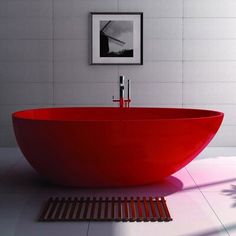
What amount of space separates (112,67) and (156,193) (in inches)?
89.2

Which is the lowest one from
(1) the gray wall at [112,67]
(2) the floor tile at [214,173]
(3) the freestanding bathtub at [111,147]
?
(2) the floor tile at [214,173]

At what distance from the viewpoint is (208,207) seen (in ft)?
8.05

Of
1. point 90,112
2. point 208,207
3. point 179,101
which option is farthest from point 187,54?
point 208,207

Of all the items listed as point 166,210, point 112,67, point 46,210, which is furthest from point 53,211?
point 112,67

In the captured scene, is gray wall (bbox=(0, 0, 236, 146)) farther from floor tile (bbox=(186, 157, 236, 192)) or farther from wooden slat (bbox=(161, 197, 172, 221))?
wooden slat (bbox=(161, 197, 172, 221))

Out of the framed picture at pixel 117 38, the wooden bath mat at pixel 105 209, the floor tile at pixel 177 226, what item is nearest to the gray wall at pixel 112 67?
the framed picture at pixel 117 38

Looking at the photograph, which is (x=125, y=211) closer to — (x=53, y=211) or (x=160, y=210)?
(x=160, y=210)

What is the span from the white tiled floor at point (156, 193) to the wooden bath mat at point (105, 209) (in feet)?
0.18

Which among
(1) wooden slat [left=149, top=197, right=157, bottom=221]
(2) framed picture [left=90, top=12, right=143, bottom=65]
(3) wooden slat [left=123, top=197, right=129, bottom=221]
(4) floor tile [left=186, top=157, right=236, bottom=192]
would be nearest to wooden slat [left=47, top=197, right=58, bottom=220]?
(3) wooden slat [left=123, top=197, right=129, bottom=221]

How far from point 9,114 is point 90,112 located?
1274 mm

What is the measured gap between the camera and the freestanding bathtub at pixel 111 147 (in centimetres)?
255

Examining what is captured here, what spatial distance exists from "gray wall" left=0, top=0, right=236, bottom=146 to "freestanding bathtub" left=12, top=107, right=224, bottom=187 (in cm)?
195

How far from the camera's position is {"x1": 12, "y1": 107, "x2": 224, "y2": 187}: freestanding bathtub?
2555mm

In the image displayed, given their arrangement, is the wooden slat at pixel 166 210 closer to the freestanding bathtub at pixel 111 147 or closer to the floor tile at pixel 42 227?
the freestanding bathtub at pixel 111 147
